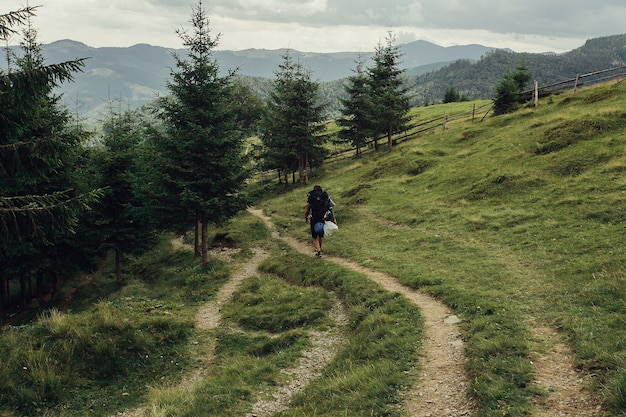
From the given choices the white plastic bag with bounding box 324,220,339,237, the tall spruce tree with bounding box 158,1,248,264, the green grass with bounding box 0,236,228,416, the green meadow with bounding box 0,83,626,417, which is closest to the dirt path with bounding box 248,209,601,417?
the green meadow with bounding box 0,83,626,417

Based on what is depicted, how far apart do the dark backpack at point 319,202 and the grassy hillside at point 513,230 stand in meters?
2.46

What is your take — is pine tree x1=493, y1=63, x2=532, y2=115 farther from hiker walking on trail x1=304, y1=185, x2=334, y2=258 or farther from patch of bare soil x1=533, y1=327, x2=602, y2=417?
patch of bare soil x1=533, y1=327, x2=602, y2=417

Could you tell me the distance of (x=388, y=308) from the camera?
13.1 metres

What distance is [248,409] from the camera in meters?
9.21

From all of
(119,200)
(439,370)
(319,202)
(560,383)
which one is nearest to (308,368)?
(439,370)

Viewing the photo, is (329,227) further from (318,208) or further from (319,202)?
(319,202)

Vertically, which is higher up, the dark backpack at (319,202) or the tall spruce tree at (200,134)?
the tall spruce tree at (200,134)

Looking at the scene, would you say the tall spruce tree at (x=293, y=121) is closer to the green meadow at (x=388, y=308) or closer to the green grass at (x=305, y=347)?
the green meadow at (x=388, y=308)

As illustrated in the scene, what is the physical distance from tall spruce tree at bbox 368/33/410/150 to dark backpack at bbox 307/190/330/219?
2601 cm

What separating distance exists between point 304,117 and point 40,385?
35260 millimetres

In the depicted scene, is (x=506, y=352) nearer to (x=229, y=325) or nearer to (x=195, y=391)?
(x=195, y=391)

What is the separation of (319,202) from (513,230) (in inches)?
341

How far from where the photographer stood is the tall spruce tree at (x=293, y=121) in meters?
41.9

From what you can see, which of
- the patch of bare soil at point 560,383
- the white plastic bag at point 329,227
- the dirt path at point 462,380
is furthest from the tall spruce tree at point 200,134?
the patch of bare soil at point 560,383
